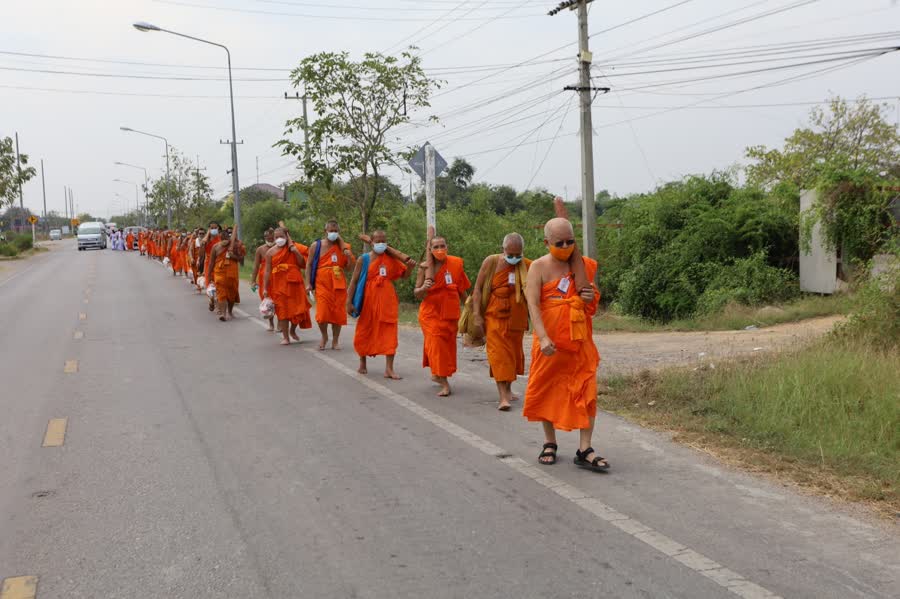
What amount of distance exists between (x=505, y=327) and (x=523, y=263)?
26.5 inches

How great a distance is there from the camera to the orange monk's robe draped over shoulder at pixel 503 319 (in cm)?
864

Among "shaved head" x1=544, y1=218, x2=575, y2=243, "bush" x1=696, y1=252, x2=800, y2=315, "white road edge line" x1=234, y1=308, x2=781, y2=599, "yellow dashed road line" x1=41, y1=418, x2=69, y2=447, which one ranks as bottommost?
"white road edge line" x1=234, y1=308, x2=781, y2=599

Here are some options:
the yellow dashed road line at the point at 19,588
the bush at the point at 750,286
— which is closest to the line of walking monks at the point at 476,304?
the yellow dashed road line at the point at 19,588

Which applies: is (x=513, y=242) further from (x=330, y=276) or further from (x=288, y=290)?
(x=288, y=290)

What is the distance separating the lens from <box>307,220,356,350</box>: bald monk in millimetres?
12984

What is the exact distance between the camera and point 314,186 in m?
21.5

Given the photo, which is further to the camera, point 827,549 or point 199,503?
point 199,503

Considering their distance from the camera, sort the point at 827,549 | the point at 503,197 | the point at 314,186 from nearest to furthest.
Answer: the point at 827,549 → the point at 314,186 → the point at 503,197

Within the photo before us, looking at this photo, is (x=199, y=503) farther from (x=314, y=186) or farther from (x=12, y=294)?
(x=12, y=294)

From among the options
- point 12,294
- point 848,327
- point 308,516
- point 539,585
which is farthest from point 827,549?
point 12,294

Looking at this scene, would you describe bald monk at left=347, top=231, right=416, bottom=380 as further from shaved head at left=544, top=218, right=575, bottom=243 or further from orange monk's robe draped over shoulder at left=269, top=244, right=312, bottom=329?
shaved head at left=544, top=218, right=575, bottom=243

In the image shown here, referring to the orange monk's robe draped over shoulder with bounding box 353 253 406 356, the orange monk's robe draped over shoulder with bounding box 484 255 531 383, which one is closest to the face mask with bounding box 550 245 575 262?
the orange monk's robe draped over shoulder with bounding box 484 255 531 383

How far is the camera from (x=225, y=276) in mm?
18344

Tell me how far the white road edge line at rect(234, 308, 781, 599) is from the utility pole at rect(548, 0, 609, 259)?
11.9 meters
